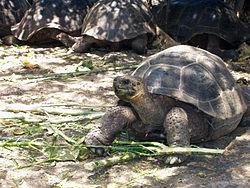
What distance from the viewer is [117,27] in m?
6.98

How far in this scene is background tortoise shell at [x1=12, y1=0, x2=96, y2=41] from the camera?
7527 mm

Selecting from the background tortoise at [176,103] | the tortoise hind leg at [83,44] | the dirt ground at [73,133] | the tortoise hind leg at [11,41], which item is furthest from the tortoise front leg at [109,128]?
the tortoise hind leg at [11,41]

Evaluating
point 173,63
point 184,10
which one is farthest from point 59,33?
point 173,63

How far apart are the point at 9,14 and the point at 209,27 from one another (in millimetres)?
3300

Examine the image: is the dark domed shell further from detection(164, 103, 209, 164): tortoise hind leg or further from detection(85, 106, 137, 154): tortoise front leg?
detection(85, 106, 137, 154): tortoise front leg

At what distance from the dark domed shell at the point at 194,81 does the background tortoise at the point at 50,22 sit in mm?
3825

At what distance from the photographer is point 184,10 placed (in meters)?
7.59

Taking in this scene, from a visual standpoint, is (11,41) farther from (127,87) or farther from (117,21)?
(127,87)

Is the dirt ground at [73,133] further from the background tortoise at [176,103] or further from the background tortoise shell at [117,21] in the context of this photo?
the background tortoise shell at [117,21]

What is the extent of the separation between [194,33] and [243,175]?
4.19m

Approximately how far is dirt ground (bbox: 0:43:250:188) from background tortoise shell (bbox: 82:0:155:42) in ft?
2.31

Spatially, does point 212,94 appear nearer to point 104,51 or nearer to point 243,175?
point 243,175

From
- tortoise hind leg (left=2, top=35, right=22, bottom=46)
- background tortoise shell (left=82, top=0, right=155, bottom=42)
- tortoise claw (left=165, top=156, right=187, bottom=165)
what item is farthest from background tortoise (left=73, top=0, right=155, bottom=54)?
tortoise claw (left=165, top=156, right=187, bottom=165)

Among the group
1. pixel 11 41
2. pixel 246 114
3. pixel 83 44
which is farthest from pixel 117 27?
pixel 246 114
